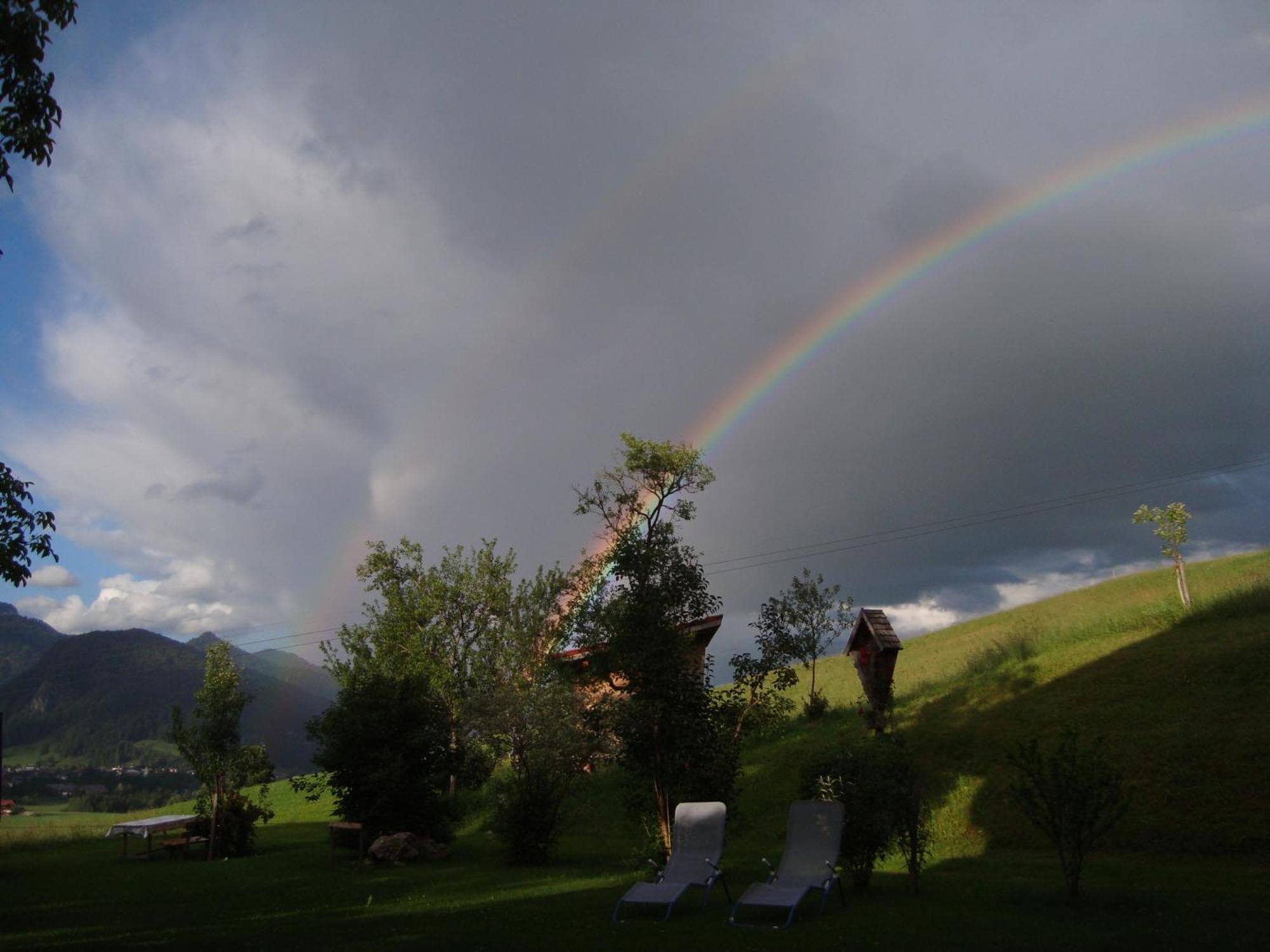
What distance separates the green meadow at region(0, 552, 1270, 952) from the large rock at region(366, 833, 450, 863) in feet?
2.00

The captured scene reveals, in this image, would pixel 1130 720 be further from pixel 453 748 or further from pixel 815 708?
pixel 453 748

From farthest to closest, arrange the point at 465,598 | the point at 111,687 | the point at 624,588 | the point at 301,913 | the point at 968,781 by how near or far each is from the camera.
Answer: the point at 111,687, the point at 465,598, the point at 968,781, the point at 624,588, the point at 301,913

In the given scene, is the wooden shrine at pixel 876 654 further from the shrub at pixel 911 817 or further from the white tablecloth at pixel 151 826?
the white tablecloth at pixel 151 826

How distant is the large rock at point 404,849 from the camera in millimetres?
18859

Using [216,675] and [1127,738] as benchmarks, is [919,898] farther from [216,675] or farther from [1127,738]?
[216,675]

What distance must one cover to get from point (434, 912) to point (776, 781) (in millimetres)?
12773

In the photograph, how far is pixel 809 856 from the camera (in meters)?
10.8

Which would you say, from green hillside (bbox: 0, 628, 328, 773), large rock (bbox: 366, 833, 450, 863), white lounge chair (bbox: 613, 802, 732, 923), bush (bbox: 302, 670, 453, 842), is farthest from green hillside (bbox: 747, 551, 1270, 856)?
green hillside (bbox: 0, 628, 328, 773)

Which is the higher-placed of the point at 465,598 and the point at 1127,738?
the point at 465,598

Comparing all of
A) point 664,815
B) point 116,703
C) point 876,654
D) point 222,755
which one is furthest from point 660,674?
point 116,703

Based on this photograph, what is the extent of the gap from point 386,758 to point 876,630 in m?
12.6

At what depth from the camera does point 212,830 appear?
22703 mm

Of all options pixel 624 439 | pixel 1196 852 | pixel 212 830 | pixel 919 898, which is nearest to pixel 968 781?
pixel 1196 852

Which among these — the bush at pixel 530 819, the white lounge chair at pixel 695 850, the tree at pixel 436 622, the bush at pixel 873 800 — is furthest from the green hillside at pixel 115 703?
the bush at pixel 873 800
